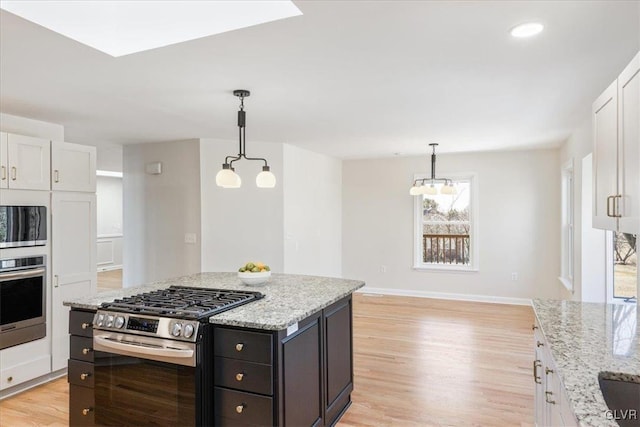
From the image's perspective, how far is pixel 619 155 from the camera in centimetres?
175

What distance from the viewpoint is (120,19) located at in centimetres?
236

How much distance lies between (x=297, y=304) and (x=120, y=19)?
2.05m

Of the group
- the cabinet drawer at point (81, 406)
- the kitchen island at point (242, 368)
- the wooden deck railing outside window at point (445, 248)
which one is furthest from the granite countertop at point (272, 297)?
the wooden deck railing outside window at point (445, 248)

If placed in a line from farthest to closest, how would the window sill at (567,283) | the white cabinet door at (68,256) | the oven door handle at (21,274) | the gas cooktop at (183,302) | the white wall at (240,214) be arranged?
1. the white wall at (240,214)
2. the window sill at (567,283)
3. the white cabinet door at (68,256)
4. the oven door handle at (21,274)
5. the gas cooktop at (183,302)

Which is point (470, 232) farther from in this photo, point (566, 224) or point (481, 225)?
point (566, 224)

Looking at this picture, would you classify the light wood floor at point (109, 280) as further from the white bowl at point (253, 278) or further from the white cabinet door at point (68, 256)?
the white bowl at point (253, 278)

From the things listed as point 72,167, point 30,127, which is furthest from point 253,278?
point 30,127

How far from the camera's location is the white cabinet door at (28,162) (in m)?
3.25

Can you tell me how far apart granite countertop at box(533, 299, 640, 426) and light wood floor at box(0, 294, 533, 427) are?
1100 mm

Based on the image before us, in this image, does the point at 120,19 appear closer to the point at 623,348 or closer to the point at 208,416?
the point at 208,416

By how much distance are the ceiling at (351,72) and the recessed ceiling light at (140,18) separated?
5 cm

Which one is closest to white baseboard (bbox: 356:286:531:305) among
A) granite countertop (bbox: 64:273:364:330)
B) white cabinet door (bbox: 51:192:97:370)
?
granite countertop (bbox: 64:273:364:330)

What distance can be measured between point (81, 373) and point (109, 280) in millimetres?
6899

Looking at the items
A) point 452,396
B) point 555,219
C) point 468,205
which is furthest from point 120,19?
point 555,219
